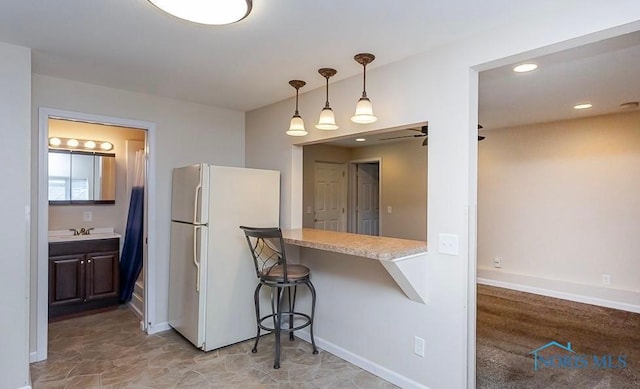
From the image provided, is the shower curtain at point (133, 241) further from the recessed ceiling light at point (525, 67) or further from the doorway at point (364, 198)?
the recessed ceiling light at point (525, 67)

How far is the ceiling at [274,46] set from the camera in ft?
5.99

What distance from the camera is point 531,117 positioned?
425 centimetres

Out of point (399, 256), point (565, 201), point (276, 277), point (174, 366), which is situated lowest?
point (174, 366)

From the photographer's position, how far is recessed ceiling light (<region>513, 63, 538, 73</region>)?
2496 millimetres

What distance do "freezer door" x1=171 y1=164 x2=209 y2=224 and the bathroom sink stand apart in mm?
1313

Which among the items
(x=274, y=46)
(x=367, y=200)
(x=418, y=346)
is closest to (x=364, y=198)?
(x=367, y=200)

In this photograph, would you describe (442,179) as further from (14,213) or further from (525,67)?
(14,213)

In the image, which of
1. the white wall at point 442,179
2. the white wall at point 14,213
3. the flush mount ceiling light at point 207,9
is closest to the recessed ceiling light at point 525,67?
the white wall at point 442,179

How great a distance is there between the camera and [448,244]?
2195 mm

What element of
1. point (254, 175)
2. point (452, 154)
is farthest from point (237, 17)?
point (254, 175)

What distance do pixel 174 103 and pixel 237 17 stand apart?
87.8 inches

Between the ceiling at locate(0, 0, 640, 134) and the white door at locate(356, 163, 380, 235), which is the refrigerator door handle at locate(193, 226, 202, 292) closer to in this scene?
the ceiling at locate(0, 0, 640, 134)

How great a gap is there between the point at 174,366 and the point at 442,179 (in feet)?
8.23

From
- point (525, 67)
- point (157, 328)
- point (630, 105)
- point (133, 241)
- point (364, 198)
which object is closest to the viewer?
point (525, 67)
